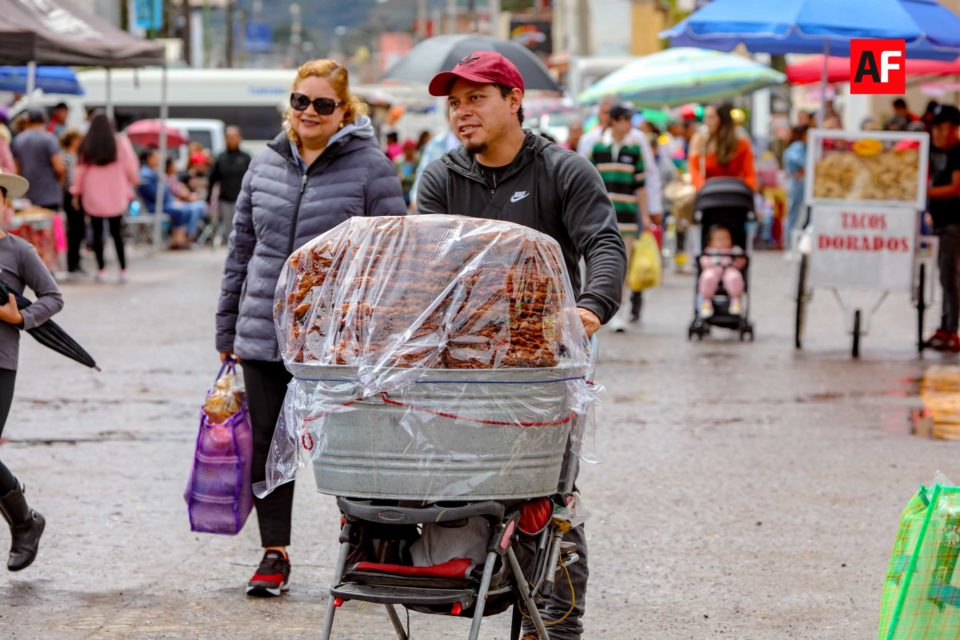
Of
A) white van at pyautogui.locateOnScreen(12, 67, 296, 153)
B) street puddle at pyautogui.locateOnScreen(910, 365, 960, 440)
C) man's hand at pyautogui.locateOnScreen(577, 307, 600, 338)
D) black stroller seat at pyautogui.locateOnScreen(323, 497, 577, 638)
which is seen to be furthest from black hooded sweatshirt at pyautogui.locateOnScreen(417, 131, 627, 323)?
white van at pyautogui.locateOnScreen(12, 67, 296, 153)

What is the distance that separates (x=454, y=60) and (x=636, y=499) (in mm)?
8942

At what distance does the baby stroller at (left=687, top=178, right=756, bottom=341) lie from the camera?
13.2 meters

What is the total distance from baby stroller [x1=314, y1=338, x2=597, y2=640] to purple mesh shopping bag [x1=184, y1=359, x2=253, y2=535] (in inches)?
63.7

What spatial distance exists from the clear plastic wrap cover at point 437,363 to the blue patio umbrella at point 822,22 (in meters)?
8.30

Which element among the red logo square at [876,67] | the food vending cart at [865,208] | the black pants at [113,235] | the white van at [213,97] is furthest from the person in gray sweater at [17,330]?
the white van at [213,97]

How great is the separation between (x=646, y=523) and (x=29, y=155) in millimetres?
13159

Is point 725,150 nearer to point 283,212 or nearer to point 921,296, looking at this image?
point 921,296

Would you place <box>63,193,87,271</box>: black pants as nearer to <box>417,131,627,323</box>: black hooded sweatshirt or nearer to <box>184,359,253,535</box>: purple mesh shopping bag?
<box>184,359,253,535</box>: purple mesh shopping bag

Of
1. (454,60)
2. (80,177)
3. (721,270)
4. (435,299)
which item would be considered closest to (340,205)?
(435,299)

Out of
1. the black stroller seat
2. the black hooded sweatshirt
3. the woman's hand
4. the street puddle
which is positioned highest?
the black hooded sweatshirt

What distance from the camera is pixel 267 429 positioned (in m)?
5.86

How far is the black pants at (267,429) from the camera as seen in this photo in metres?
5.82

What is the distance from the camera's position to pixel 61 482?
7.86m

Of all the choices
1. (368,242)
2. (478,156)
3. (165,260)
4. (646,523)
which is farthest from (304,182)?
(165,260)
